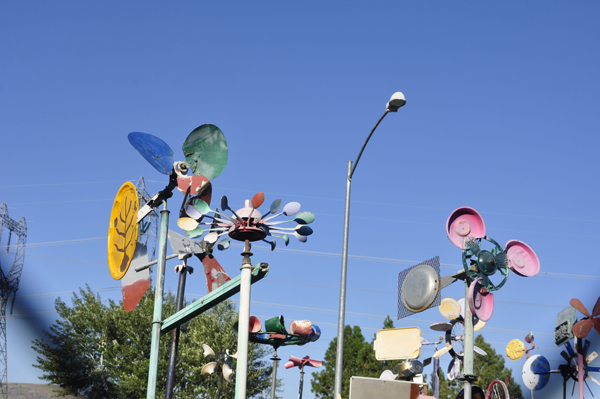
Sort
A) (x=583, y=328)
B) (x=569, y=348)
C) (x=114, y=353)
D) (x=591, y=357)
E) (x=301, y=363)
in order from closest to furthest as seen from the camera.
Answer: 1. (x=583, y=328)
2. (x=591, y=357)
3. (x=569, y=348)
4. (x=301, y=363)
5. (x=114, y=353)

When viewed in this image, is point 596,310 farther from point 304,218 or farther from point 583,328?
point 304,218

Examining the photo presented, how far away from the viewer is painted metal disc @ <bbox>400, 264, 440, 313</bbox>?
11.7m

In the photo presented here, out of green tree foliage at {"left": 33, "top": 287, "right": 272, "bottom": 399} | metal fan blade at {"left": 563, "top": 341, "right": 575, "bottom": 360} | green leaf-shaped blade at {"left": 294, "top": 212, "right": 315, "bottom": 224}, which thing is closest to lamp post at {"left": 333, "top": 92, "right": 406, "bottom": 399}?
green leaf-shaped blade at {"left": 294, "top": 212, "right": 315, "bottom": 224}

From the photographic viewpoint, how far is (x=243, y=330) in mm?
9773

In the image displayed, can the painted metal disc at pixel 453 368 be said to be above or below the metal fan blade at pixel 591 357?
below

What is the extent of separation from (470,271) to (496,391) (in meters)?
3.76

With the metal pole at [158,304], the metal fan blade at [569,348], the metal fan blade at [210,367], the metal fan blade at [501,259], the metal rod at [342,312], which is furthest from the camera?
the metal fan blade at [210,367]

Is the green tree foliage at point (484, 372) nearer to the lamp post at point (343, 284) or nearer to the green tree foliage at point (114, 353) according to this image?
the green tree foliage at point (114, 353)

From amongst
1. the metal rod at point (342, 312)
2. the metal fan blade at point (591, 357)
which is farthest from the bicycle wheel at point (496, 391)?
the metal fan blade at point (591, 357)

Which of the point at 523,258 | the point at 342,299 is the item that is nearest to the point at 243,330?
the point at 342,299

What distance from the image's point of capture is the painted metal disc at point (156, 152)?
450 inches

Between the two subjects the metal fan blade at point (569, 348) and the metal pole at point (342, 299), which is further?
the metal fan blade at point (569, 348)

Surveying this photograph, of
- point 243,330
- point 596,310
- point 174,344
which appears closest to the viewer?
point 243,330

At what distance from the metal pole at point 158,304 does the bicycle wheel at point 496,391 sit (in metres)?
7.08
